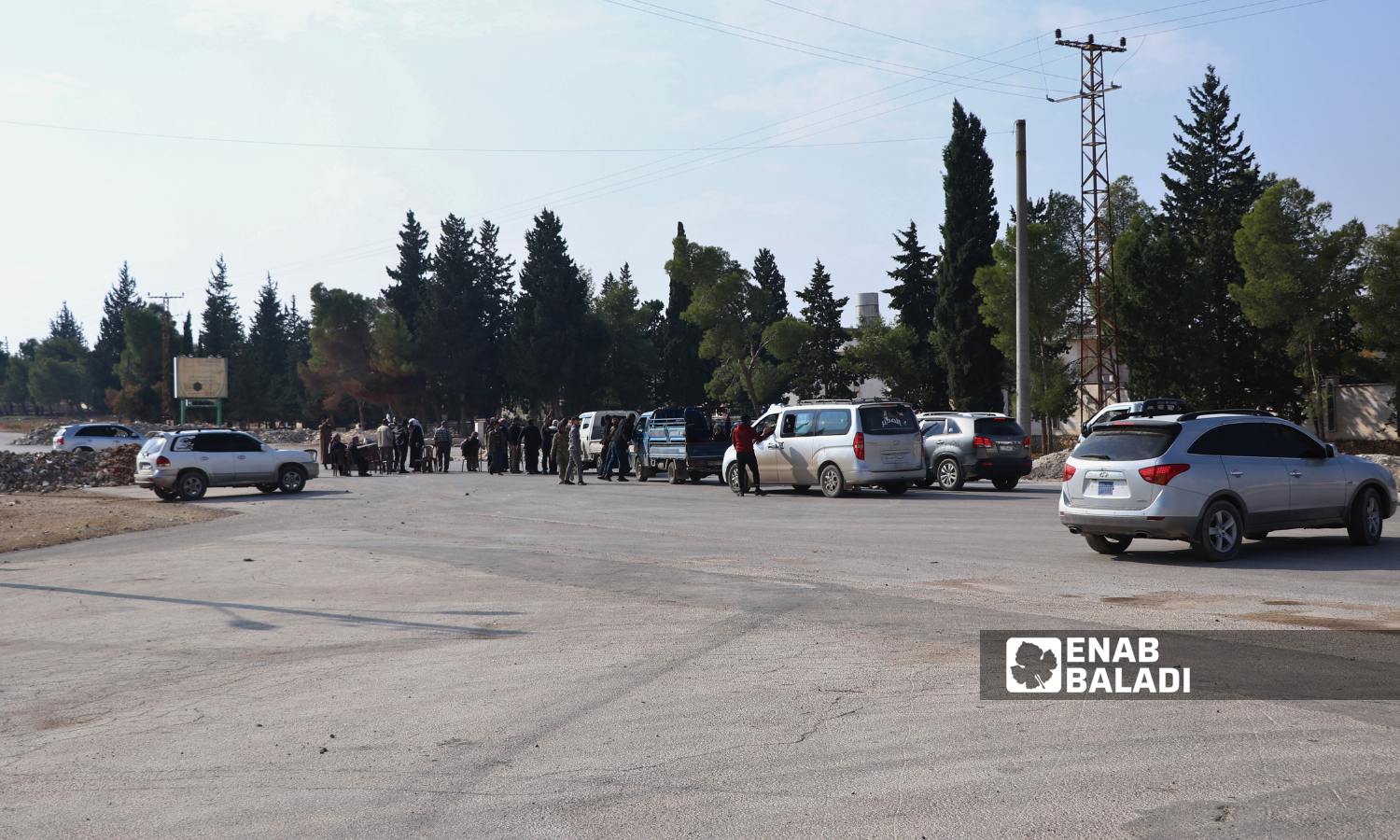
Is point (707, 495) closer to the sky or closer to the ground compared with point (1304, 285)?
closer to the ground

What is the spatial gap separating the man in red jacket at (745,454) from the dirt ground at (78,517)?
35.3 ft

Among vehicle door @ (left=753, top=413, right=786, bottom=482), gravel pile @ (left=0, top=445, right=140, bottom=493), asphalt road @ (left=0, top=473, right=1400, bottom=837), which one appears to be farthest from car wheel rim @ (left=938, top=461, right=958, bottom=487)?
gravel pile @ (left=0, top=445, right=140, bottom=493)

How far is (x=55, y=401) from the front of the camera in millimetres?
174500

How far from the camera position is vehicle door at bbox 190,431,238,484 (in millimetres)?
30797

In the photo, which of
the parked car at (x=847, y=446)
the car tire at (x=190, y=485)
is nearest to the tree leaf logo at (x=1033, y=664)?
the parked car at (x=847, y=446)

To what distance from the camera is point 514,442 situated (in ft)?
138

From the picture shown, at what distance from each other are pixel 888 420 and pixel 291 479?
1618 cm

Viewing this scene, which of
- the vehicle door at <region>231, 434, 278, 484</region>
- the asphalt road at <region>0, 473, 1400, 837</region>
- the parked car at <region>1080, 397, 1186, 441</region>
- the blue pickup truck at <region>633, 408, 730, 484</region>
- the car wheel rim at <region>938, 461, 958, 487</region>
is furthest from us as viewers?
the blue pickup truck at <region>633, 408, 730, 484</region>

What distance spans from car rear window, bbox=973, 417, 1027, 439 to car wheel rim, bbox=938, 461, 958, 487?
1050 mm

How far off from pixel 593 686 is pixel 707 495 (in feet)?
65.5

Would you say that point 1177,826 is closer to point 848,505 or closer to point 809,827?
point 809,827

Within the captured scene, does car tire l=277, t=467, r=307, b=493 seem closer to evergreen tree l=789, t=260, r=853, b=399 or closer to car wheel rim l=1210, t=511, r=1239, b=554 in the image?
car wheel rim l=1210, t=511, r=1239, b=554

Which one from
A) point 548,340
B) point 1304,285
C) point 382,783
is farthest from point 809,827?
point 548,340

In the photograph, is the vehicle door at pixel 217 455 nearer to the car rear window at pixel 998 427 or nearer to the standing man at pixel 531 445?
the standing man at pixel 531 445
